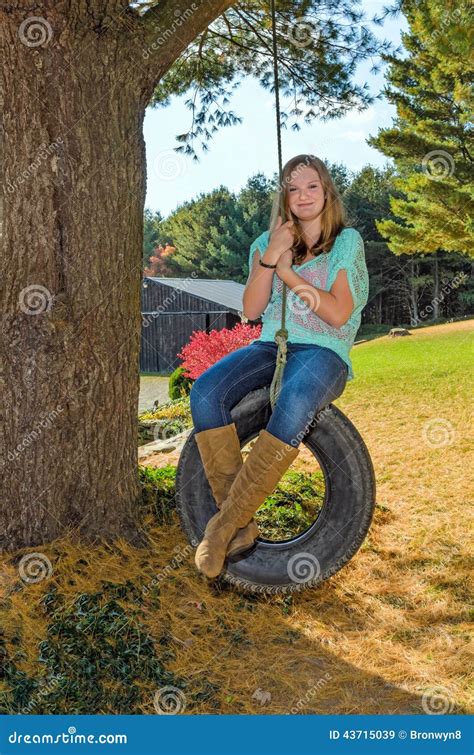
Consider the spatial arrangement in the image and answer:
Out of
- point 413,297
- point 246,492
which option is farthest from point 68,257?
point 413,297

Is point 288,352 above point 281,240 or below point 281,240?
below

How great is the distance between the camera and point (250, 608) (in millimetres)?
3377

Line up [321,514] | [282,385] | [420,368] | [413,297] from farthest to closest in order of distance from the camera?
[413,297]
[420,368]
[321,514]
[282,385]

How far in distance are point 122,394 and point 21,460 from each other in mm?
623

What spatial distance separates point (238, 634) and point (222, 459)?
32.5 inches

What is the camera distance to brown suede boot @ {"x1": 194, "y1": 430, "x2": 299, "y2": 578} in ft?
9.71

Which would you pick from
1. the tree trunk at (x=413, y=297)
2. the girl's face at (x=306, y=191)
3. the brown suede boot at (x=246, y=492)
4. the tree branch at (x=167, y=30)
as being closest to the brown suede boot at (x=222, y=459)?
the brown suede boot at (x=246, y=492)

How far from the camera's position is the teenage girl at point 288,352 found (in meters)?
2.99

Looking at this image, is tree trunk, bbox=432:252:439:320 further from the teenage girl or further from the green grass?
the teenage girl

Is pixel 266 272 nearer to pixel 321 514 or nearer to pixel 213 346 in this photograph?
pixel 321 514

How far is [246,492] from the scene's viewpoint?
2973 millimetres

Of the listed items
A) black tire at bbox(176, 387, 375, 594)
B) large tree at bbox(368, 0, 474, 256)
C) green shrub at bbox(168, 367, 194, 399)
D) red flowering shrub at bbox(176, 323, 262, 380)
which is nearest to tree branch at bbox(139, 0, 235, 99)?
black tire at bbox(176, 387, 375, 594)

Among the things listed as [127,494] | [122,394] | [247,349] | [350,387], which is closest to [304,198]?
[247,349]

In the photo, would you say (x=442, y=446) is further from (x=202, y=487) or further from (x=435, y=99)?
(x=435, y=99)
